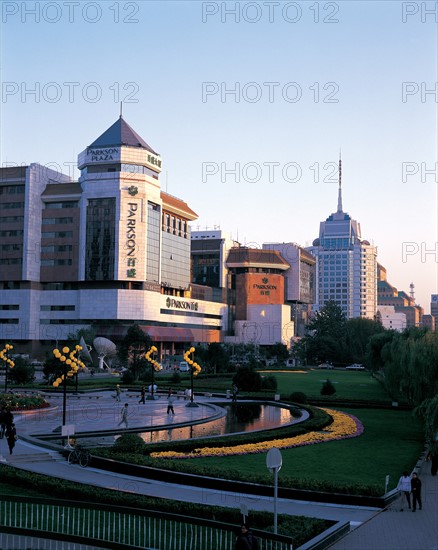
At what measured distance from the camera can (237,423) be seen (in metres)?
40.5

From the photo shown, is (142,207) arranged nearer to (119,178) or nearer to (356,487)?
(119,178)

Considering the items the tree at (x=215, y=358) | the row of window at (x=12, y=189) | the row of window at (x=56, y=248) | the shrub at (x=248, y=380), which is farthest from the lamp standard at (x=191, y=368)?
the row of window at (x=12, y=189)

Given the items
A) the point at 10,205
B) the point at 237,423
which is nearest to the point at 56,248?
the point at 10,205

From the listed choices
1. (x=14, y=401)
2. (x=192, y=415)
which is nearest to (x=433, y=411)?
(x=192, y=415)

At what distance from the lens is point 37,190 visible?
12219 cm

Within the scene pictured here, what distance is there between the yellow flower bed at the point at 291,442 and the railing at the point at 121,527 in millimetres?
8823

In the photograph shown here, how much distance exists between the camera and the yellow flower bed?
27.7 m

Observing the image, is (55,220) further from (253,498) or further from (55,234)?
(253,498)

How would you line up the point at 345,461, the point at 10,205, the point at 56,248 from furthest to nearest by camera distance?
the point at 56,248 → the point at 10,205 → the point at 345,461

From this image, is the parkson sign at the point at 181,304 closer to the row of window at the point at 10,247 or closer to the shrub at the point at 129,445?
the row of window at the point at 10,247

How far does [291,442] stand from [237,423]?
32.4 ft

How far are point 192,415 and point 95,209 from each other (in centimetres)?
8292

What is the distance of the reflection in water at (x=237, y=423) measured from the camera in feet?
114

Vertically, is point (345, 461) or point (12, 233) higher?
point (12, 233)
